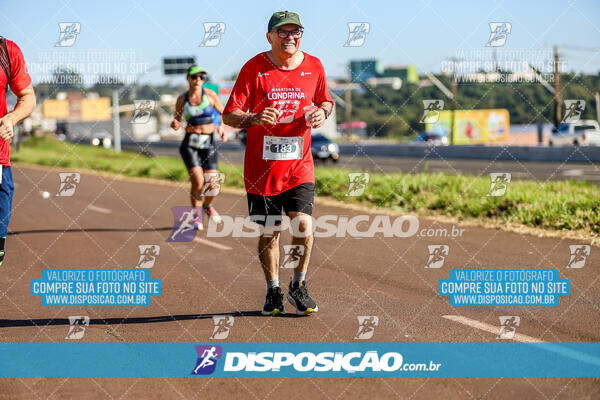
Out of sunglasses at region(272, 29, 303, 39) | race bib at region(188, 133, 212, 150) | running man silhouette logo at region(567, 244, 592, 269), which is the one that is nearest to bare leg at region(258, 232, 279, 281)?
sunglasses at region(272, 29, 303, 39)

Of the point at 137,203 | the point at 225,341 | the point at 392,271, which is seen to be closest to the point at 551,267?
the point at 392,271

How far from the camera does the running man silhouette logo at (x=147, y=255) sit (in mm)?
8062

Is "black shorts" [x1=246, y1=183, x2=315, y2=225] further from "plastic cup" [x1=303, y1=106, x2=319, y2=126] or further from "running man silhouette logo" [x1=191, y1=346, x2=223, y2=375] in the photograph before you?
"running man silhouette logo" [x1=191, y1=346, x2=223, y2=375]

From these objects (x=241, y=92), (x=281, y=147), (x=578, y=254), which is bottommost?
(x=578, y=254)

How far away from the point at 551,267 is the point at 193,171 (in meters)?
5.15

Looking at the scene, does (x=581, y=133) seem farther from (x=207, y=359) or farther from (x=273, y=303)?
(x=207, y=359)

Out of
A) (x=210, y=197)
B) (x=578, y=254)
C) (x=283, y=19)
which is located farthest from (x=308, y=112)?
(x=210, y=197)

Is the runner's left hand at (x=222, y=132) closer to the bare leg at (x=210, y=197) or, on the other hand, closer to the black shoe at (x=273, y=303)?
the bare leg at (x=210, y=197)

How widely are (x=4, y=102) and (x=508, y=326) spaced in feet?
13.5

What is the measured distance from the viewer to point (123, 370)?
14.7ft

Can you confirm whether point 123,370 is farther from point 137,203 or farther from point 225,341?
point 137,203

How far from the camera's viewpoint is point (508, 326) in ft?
17.6

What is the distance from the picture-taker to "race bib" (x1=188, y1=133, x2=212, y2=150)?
10.5 metres

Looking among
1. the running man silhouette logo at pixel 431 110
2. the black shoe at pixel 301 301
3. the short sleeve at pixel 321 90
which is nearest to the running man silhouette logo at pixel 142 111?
the running man silhouette logo at pixel 431 110
